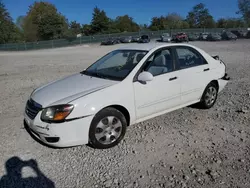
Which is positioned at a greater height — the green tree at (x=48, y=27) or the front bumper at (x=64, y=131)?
the green tree at (x=48, y=27)

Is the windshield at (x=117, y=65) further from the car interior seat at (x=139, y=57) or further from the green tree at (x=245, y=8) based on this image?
the green tree at (x=245, y=8)

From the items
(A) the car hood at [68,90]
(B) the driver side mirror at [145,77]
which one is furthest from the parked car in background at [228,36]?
(A) the car hood at [68,90]

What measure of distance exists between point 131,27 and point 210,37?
3911cm

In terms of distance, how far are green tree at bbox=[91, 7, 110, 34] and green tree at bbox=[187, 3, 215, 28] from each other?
43783mm

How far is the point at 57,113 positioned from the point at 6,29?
6870cm

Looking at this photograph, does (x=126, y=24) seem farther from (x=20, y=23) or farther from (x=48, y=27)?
(x=20, y=23)

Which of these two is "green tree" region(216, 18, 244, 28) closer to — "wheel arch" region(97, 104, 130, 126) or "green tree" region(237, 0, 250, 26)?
"green tree" region(237, 0, 250, 26)

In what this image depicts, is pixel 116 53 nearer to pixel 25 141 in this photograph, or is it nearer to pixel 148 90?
pixel 148 90

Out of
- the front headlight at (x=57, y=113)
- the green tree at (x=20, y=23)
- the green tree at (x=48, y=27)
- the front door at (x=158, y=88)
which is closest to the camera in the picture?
the front headlight at (x=57, y=113)

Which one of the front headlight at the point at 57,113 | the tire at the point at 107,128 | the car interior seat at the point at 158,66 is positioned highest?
the car interior seat at the point at 158,66

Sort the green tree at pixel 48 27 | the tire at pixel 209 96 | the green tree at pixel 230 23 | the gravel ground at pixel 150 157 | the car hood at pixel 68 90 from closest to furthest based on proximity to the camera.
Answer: the gravel ground at pixel 150 157 → the car hood at pixel 68 90 → the tire at pixel 209 96 → the green tree at pixel 48 27 → the green tree at pixel 230 23

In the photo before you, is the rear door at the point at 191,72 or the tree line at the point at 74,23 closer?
the rear door at the point at 191,72

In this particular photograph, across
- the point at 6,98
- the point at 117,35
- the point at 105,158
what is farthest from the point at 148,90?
the point at 117,35

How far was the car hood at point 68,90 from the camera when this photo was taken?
135 inches
